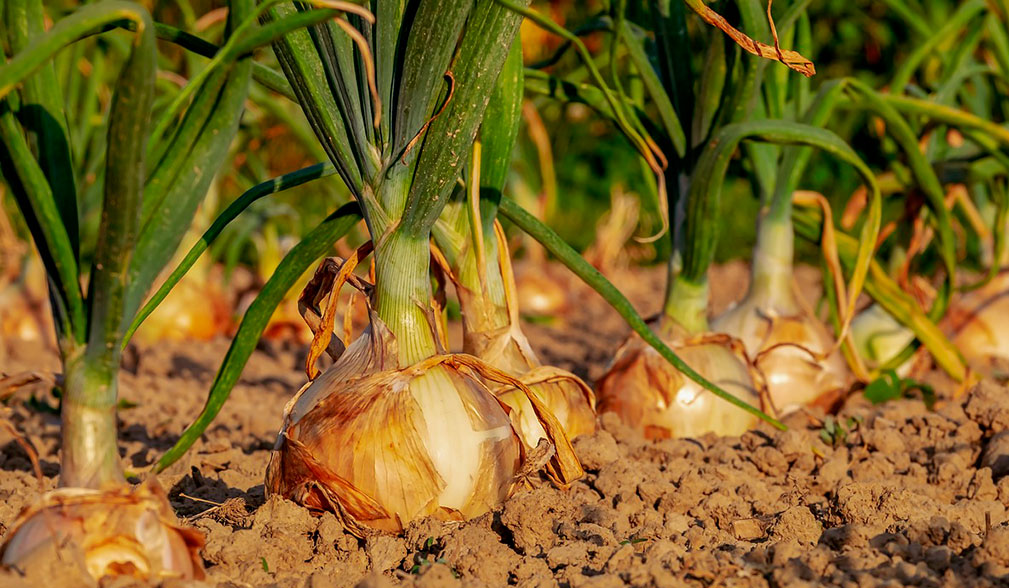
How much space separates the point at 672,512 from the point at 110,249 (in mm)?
758

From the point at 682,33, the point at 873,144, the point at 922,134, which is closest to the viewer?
the point at 682,33

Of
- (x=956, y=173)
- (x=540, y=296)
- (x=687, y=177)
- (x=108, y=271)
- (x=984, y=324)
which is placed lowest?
(x=108, y=271)

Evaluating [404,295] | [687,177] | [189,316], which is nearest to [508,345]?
[404,295]

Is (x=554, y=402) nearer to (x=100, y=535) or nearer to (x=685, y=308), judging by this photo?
(x=685, y=308)

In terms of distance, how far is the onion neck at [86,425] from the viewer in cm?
93

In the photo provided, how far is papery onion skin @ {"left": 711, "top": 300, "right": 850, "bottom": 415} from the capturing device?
1.85 metres

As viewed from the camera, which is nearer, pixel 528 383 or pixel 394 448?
pixel 394 448

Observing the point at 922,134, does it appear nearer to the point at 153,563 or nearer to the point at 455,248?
the point at 455,248

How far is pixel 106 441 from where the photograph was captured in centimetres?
95

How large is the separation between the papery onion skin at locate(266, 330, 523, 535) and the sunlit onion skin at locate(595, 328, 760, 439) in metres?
0.55

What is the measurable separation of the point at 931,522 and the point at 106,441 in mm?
848

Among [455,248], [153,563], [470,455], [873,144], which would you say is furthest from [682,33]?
[873,144]

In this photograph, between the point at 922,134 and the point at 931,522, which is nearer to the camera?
the point at 931,522

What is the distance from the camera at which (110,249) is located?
887 mm
